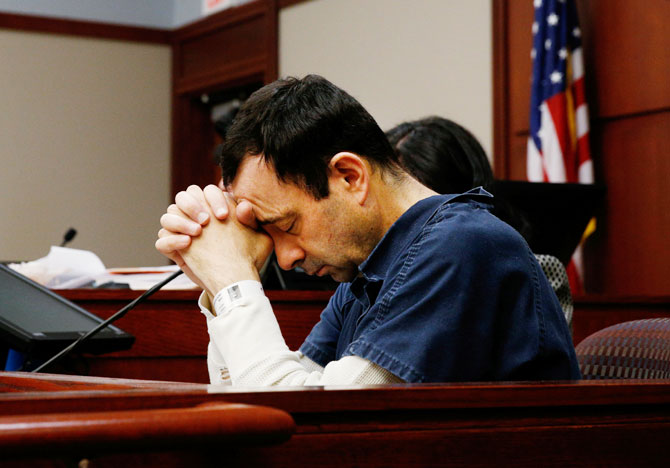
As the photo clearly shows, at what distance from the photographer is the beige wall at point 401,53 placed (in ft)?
15.3

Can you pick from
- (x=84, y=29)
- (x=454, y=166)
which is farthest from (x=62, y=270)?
(x=84, y=29)

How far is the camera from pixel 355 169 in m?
1.40

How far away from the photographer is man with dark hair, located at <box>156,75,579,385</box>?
1.17 meters

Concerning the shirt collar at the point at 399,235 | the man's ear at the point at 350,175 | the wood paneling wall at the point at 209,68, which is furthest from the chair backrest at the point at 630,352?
the wood paneling wall at the point at 209,68

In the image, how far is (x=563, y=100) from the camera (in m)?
4.09

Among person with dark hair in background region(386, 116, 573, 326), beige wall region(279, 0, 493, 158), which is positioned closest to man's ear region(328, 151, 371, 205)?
person with dark hair in background region(386, 116, 573, 326)

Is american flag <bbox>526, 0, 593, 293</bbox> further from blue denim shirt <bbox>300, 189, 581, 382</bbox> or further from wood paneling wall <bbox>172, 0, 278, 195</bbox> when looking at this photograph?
blue denim shirt <bbox>300, 189, 581, 382</bbox>

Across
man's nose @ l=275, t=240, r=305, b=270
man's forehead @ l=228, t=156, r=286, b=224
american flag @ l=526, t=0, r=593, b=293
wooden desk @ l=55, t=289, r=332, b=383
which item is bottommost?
wooden desk @ l=55, t=289, r=332, b=383

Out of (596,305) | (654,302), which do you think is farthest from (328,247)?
(654,302)

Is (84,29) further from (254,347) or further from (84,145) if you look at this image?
(254,347)

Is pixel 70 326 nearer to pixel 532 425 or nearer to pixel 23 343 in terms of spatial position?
pixel 23 343

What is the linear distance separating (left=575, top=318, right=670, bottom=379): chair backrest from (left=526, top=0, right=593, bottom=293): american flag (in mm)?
2591

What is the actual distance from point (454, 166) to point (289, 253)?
906 millimetres

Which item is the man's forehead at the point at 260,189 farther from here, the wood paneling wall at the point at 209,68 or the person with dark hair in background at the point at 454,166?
the wood paneling wall at the point at 209,68
